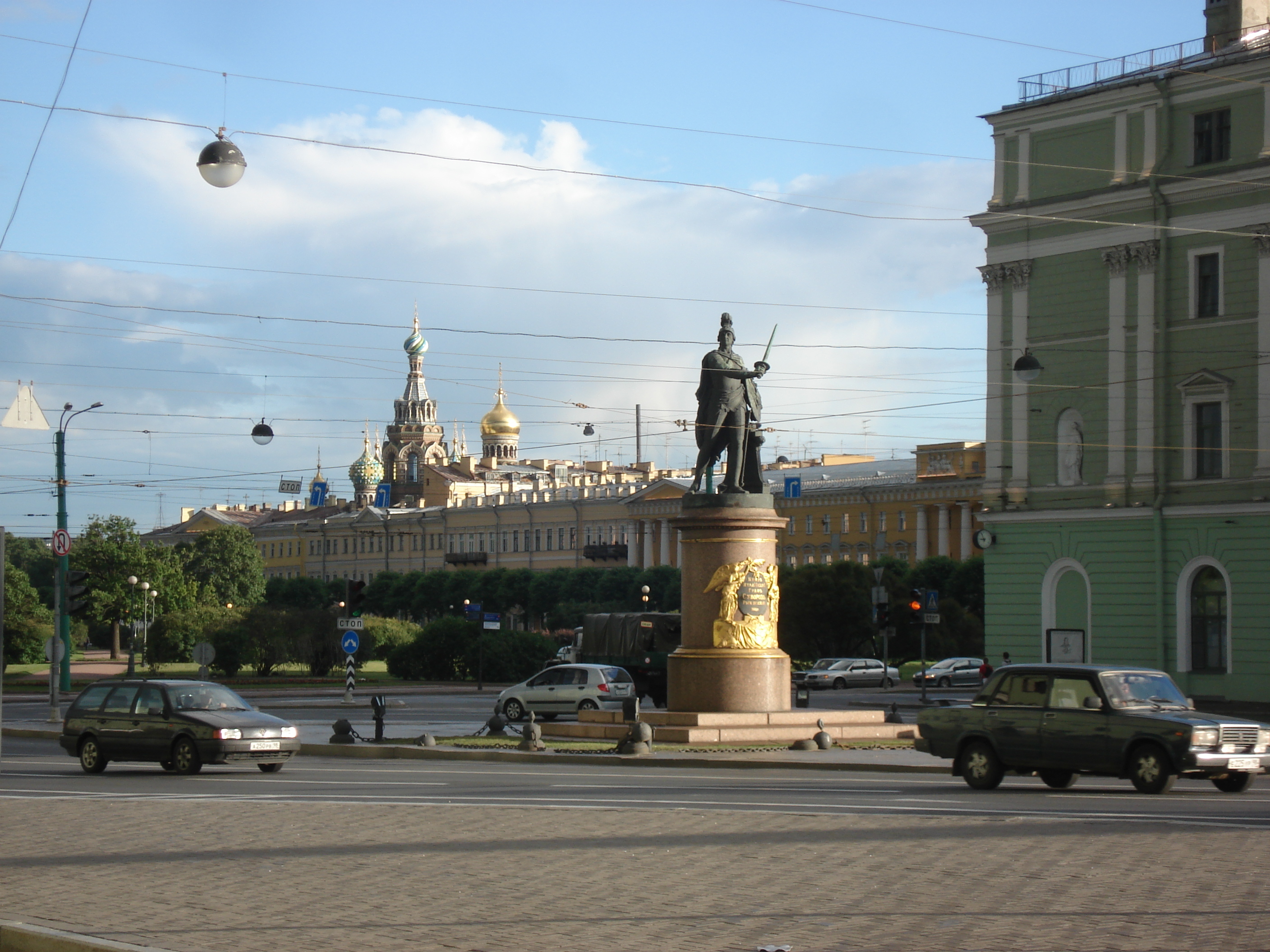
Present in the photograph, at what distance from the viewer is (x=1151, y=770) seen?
1881 cm

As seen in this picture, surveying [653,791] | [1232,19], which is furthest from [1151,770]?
[1232,19]

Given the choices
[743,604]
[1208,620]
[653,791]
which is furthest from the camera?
[1208,620]

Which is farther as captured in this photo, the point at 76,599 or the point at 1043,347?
the point at 1043,347

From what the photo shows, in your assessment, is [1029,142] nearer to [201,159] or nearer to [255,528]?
[201,159]

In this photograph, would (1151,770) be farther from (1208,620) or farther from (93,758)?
(1208,620)

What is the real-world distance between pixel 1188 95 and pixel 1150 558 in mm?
13122

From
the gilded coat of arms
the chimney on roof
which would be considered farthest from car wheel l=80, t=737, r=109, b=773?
the chimney on roof

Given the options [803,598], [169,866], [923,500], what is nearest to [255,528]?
[923,500]

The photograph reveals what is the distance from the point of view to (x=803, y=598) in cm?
8069

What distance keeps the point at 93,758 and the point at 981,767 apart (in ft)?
40.0

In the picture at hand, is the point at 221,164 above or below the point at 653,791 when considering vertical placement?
above

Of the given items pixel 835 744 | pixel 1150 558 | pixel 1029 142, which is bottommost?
pixel 835 744

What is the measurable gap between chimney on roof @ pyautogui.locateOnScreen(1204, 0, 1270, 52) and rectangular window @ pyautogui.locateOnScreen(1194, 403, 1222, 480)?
Result: 445 inches

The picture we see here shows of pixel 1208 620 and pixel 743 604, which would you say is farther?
pixel 1208 620
